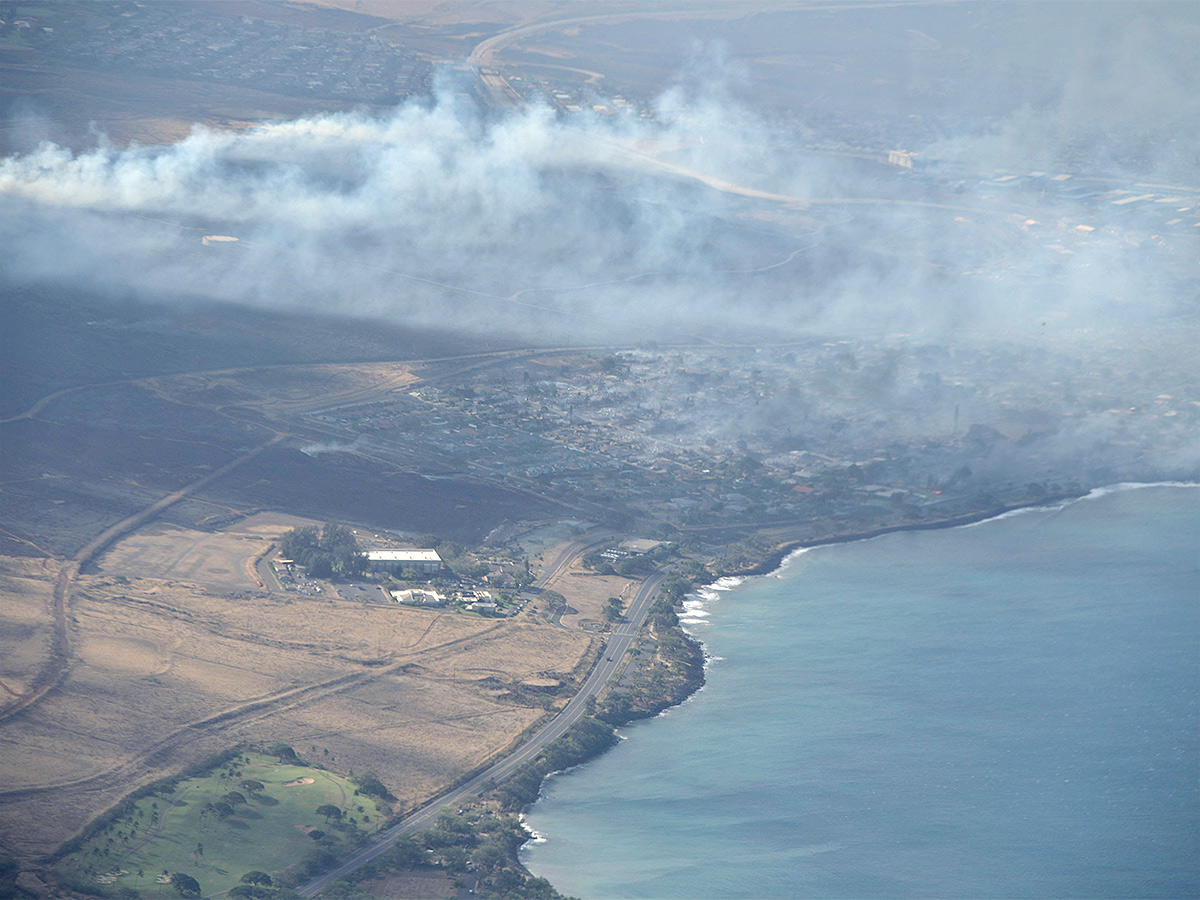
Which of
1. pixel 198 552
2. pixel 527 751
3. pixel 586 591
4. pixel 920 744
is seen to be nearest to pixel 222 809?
pixel 527 751

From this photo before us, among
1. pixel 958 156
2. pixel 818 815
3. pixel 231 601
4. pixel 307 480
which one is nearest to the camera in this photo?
pixel 818 815

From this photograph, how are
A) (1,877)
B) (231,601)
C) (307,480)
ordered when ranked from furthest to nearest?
(307,480)
(231,601)
(1,877)

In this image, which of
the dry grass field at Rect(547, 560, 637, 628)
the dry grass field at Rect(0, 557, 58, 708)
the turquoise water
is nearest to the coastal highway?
the dry grass field at Rect(547, 560, 637, 628)

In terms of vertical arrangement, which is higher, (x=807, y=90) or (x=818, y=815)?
(x=807, y=90)

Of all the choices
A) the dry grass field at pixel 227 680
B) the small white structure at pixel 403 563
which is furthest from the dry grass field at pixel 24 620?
the small white structure at pixel 403 563

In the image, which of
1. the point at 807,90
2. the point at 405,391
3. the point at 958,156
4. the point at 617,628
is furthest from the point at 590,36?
the point at 617,628

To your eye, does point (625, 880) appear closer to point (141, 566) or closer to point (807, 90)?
point (141, 566)
